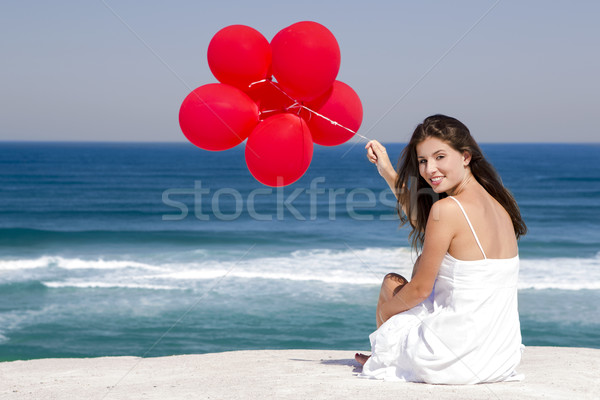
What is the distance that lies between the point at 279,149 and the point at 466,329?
171 cm

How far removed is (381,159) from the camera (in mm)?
3590

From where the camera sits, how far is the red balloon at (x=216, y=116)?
404 centimetres

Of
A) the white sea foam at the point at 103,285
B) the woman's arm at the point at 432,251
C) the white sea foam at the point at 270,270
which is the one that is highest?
the woman's arm at the point at 432,251

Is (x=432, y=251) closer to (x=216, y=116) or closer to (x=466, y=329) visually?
(x=466, y=329)

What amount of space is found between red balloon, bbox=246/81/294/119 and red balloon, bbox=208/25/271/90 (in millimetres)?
80

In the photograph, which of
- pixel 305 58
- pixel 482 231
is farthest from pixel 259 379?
pixel 305 58

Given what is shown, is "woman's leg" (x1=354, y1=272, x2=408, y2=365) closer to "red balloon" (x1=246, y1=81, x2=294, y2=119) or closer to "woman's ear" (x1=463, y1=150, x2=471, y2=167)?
"woman's ear" (x1=463, y1=150, x2=471, y2=167)

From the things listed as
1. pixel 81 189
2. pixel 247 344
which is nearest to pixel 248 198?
pixel 81 189

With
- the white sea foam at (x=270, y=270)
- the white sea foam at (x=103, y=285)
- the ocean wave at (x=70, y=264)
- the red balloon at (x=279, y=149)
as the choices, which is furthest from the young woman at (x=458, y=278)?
the ocean wave at (x=70, y=264)

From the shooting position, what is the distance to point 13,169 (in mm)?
50000

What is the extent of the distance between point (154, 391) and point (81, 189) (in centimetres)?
3316

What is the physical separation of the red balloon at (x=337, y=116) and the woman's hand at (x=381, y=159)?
31.3 inches

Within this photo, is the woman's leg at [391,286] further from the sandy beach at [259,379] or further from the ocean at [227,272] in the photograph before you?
the ocean at [227,272]

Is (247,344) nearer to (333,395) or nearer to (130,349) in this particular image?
(130,349)
